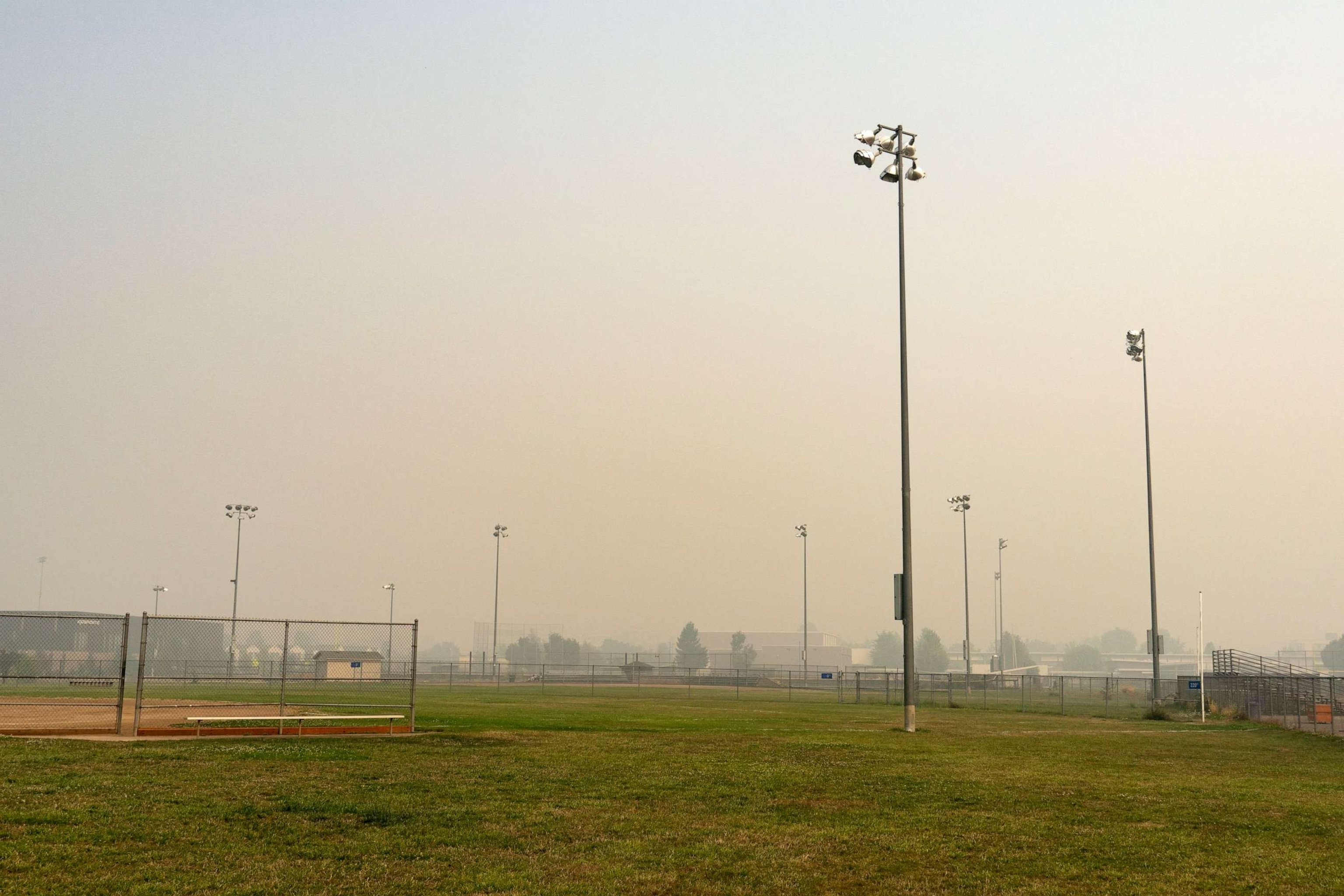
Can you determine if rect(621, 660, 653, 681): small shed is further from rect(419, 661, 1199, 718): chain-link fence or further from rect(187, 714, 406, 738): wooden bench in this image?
rect(187, 714, 406, 738): wooden bench

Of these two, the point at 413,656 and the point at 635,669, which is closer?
the point at 413,656

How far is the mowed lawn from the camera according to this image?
380 inches

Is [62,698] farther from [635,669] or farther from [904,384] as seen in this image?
[635,669]

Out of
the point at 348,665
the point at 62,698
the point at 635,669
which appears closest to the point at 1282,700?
the point at 62,698

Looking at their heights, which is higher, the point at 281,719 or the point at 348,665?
the point at 281,719

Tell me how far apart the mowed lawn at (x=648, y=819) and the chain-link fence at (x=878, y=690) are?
27.2 metres

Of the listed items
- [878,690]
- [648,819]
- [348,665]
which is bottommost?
[878,690]

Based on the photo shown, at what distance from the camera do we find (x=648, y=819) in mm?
12547

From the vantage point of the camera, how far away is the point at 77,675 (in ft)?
163

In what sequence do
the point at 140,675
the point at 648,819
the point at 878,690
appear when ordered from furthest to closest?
the point at 878,690
the point at 140,675
the point at 648,819

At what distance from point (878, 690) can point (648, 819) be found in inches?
2357

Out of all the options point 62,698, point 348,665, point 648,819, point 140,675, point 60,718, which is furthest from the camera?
point 348,665

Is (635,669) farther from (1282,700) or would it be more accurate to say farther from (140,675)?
(140,675)

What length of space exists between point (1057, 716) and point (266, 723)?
1110 inches
